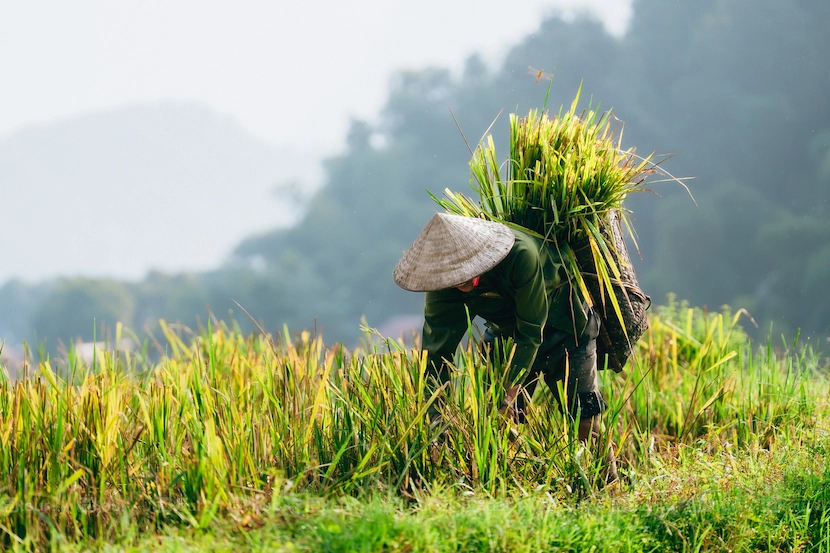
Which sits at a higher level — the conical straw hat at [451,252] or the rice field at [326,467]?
the conical straw hat at [451,252]

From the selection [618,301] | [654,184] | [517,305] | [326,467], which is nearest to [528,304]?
[517,305]

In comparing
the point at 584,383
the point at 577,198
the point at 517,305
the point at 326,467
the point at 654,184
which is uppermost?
the point at 654,184

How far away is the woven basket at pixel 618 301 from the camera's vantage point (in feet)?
10.8

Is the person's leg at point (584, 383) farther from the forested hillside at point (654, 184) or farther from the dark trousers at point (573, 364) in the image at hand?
the forested hillside at point (654, 184)

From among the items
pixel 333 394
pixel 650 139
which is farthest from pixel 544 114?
pixel 650 139

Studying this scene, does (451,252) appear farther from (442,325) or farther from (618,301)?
(618,301)

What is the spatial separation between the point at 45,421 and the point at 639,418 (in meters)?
2.85

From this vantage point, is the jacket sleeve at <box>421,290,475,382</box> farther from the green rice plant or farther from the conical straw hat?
the green rice plant

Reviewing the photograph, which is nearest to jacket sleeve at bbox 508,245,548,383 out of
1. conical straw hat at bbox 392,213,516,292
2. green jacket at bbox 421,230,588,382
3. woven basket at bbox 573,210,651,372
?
green jacket at bbox 421,230,588,382

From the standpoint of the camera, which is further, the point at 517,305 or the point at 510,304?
the point at 510,304

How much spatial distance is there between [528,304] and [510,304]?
0.84 ft

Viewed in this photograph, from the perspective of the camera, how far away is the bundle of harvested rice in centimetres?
318

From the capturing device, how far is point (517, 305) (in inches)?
117

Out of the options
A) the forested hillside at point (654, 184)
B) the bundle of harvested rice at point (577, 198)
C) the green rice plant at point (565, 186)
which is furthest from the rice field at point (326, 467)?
the forested hillside at point (654, 184)
